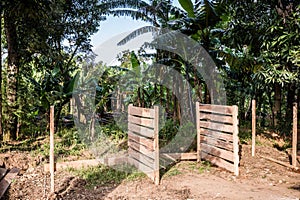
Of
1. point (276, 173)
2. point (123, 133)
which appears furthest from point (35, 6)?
point (276, 173)

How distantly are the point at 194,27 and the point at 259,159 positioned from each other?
310 centimetres

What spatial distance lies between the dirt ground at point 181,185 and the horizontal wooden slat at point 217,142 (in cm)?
42

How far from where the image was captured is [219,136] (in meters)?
5.16

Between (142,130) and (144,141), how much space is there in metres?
0.20

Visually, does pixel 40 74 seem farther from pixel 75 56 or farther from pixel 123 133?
pixel 123 133

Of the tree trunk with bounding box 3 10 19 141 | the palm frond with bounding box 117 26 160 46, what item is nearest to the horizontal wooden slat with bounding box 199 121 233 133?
the palm frond with bounding box 117 26 160 46

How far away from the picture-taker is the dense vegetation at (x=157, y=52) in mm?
6094

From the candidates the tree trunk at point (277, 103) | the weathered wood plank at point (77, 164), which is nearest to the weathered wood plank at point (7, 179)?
the weathered wood plank at point (77, 164)

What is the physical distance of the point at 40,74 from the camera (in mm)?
8570

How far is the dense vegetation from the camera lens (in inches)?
240

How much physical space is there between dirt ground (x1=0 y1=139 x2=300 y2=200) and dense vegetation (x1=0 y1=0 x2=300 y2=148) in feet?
6.14

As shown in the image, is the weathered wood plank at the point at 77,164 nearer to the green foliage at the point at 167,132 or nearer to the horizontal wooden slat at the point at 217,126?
the green foliage at the point at 167,132

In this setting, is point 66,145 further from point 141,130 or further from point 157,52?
point 157,52

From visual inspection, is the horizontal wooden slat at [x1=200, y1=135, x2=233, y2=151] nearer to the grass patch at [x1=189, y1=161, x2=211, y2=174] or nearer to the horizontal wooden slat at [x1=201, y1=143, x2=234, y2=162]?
the horizontal wooden slat at [x1=201, y1=143, x2=234, y2=162]
